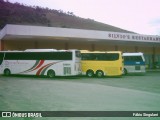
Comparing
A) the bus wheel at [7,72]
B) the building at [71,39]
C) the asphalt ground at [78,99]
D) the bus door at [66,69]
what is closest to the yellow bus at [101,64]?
the bus door at [66,69]

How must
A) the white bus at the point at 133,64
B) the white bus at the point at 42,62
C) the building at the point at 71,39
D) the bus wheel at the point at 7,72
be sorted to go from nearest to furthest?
the white bus at the point at 42,62 < the bus wheel at the point at 7,72 < the building at the point at 71,39 < the white bus at the point at 133,64

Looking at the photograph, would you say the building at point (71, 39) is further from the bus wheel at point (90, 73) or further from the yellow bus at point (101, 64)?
the bus wheel at point (90, 73)

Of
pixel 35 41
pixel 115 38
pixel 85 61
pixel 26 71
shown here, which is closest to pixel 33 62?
pixel 26 71

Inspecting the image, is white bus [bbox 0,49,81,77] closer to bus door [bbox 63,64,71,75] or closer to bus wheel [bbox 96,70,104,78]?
bus door [bbox 63,64,71,75]

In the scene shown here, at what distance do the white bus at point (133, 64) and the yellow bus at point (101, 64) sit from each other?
10.7ft

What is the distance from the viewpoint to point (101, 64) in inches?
791

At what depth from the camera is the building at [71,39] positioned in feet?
71.2

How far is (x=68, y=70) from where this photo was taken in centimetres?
1830

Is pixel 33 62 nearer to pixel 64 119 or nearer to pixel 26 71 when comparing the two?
pixel 26 71

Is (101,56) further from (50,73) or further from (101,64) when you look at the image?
(50,73)

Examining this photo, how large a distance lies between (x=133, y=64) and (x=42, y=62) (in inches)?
324

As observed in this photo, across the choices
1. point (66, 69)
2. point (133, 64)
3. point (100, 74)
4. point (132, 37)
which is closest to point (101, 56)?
point (100, 74)

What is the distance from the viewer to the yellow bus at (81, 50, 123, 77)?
1989cm

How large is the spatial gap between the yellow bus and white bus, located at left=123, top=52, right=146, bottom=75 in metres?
3.26
